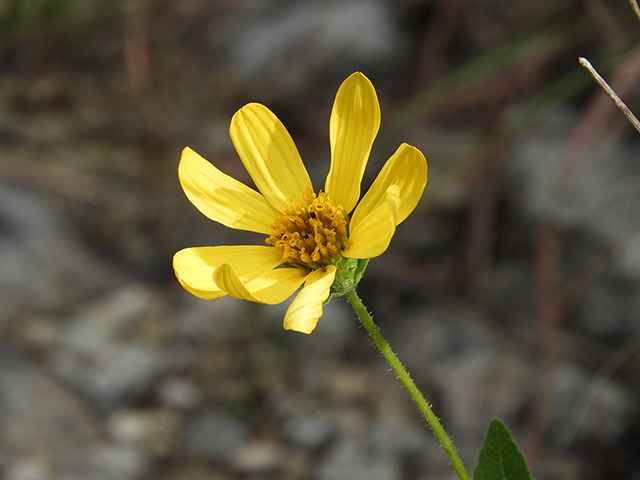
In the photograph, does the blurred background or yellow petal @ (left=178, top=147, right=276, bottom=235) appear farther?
the blurred background

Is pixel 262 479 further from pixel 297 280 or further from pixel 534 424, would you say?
pixel 297 280

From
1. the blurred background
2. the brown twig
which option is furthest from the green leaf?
the brown twig

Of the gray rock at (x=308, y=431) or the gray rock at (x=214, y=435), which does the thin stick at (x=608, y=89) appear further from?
the gray rock at (x=214, y=435)

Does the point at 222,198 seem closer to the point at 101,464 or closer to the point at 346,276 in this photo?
the point at 346,276

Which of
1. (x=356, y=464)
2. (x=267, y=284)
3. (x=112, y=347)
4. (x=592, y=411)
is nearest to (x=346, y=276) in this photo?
(x=267, y=284)

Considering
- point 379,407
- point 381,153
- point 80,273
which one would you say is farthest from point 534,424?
point 80,273

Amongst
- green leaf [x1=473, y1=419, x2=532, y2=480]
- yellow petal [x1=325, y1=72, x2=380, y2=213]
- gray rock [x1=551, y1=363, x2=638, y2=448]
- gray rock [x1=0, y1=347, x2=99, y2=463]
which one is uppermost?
gray rock [x1=0, y1=347, x2=99, y2=463]

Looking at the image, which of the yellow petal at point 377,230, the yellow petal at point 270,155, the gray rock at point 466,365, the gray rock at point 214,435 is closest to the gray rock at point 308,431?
the gray rock at point 214,435

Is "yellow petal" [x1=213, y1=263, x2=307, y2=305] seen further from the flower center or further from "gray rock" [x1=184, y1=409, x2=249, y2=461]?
"gray rock" [x1=184, y1=409, x2=249, y2=461]
